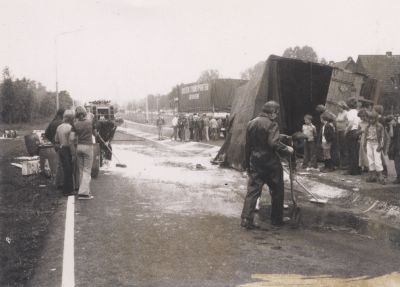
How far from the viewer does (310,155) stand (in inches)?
534

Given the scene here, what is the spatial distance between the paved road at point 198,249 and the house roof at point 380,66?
47842 millimetres

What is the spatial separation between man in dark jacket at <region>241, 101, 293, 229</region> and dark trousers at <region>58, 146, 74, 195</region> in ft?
14.6

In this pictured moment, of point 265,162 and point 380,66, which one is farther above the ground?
point 380,66

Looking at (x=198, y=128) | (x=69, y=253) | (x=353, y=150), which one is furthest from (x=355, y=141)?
(x=198, y=128)

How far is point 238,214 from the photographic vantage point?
7785mm

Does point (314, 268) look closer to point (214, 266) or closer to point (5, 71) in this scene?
point (214, 266)

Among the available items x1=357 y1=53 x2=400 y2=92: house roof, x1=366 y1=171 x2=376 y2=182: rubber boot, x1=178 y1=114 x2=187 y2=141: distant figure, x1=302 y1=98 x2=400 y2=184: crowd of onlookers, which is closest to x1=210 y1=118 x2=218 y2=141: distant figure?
x1=178 y1=114 x2=187 y2=141: distant figure

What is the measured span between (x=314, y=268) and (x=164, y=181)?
688 cm

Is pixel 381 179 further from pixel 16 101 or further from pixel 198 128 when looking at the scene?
pixel 16 101

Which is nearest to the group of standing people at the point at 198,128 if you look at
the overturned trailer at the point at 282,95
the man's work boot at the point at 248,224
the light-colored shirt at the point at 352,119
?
the overturned trailer at the point at 282,95

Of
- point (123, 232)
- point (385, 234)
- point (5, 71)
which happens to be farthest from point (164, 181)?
point (5, 71)

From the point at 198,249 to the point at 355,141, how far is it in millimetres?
7230

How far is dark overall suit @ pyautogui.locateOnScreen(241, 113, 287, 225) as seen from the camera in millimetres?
6848

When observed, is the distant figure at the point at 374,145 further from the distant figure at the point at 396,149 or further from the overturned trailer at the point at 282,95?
the overturned trailer at the point at 282,95
